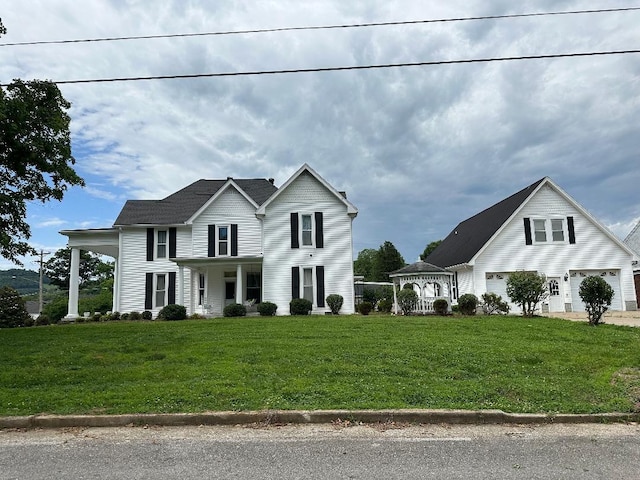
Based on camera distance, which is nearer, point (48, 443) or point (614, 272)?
point (48, 443)

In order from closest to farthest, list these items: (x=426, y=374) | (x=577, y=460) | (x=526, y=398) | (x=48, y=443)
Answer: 1. (x=577, y=460)
2. (x=48, y=443)
3. (x=526, y=398)
4. (x=426, y=374)

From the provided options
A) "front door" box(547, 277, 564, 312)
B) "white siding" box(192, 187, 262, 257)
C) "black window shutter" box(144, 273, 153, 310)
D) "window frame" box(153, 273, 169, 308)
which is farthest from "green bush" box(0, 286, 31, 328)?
"front door" box(547, 277, 564, 312)

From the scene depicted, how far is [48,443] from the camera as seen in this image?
5.50m

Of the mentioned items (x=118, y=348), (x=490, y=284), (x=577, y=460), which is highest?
(x=490, y=284)

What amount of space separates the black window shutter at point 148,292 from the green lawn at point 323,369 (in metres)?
9.54

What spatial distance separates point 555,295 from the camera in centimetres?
2366

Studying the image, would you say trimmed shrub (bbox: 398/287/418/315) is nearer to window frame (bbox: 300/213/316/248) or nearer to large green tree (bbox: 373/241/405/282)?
window frame (bbox: 300/213/316/248)

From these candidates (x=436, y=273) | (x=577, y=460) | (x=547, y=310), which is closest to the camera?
(x=577, y=460)

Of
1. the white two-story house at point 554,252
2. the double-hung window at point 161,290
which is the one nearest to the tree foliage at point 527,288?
the white two-story house at point 554,252

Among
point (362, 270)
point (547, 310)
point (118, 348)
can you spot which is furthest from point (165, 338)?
point (362, 270)

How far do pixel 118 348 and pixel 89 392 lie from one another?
152 inches

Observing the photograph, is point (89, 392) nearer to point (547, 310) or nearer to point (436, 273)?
point (436, 273)

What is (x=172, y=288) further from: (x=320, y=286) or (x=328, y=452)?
(x=328, y=452)

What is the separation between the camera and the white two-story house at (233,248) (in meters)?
22.0
